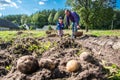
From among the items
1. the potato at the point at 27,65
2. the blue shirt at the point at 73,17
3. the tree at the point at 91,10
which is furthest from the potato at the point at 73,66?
the tree at the point at 91,10

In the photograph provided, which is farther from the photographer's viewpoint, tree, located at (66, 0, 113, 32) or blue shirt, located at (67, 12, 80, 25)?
tree, located at (66, 0, 113, 32)

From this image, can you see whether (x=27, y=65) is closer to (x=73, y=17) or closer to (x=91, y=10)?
(x=73, y=17)

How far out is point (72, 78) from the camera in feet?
19.2

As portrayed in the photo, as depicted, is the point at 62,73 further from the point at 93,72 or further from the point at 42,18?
the point at 42,18

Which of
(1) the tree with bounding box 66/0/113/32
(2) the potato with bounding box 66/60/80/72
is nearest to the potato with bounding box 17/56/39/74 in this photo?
(2) the potato with bounding box 66/60/80/72

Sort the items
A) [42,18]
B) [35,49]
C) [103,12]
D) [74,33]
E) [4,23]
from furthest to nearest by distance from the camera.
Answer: [42,18]
[4,23]
[103,12]
[74,33]
[35,49]

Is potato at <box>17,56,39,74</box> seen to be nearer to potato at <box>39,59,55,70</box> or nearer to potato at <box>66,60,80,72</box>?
potato at <box>39,59,55,70</box>

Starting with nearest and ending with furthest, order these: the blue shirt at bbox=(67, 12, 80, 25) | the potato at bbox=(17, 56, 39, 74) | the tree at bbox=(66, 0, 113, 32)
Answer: the potato at bbox=(17, 56, 39, 74)
the blue shirt at bbox=(67, 12, 80, 25)
the tree at bbox=(66, 0, 113, 32)

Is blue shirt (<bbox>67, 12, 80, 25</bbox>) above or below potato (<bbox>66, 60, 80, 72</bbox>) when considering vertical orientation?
above

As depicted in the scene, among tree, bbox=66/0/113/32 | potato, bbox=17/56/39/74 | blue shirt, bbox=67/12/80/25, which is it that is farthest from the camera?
tree, bbox=66/0/113/32

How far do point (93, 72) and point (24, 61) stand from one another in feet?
5.14

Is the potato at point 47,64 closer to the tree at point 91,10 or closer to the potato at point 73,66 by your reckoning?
the potato at point 73,66

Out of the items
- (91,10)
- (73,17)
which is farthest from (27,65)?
(91,10)

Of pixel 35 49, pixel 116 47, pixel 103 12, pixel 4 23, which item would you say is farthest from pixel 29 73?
pixel 4 23
